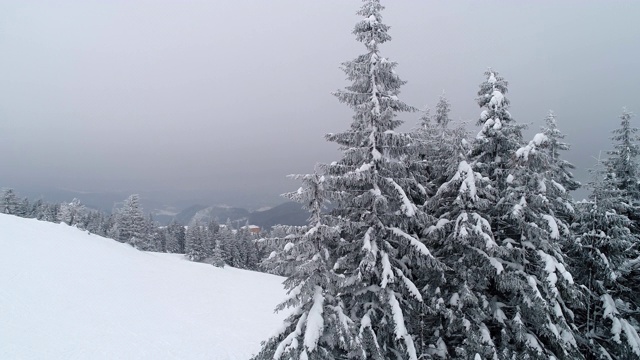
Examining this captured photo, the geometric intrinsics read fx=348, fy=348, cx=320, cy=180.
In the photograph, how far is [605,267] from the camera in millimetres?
15758

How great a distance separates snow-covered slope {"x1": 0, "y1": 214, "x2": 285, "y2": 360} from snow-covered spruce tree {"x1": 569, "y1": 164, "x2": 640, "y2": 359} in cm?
1540

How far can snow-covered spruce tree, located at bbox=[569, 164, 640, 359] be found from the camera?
15.3 meters

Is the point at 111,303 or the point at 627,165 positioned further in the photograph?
the point at 111,303

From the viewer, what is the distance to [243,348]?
77.3 ft

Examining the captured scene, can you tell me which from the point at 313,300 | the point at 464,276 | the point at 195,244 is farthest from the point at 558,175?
the point at 195,244

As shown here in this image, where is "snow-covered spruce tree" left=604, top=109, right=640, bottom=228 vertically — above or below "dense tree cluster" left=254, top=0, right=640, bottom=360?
above

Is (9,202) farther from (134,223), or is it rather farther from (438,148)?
(438,148)

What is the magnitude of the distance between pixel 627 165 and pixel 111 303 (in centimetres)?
3902

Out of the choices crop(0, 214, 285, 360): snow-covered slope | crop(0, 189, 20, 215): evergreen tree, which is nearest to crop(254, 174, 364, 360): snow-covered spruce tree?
crop(0, 214, 285, 360): snow-covered slope

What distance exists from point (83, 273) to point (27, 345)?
19.6 meters

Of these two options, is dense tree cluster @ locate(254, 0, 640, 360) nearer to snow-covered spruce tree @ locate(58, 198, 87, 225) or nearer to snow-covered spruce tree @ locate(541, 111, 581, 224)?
snow-covered spruce tree @ locate(541, 111, 581, 224)

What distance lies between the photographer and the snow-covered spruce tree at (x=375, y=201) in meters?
11.1

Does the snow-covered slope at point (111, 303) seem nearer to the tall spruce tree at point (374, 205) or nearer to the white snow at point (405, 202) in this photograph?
the tall spruce tree at point (374, 205)

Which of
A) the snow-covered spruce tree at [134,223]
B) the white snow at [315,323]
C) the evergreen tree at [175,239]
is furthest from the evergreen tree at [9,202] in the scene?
the white snow at [315,323]
